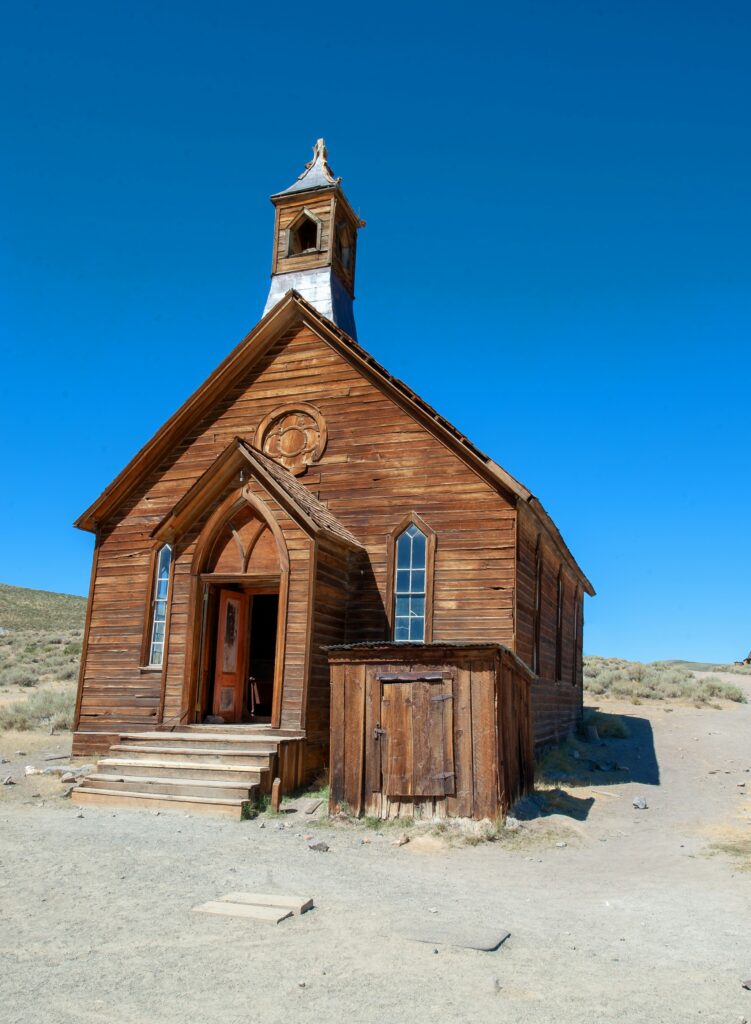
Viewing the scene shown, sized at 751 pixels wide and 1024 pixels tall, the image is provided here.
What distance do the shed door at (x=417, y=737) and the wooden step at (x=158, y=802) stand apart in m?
2.00

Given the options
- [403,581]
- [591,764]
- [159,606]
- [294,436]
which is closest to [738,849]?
[403,581]

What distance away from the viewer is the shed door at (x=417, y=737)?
1045 cm

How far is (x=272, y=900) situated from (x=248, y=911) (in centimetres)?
32

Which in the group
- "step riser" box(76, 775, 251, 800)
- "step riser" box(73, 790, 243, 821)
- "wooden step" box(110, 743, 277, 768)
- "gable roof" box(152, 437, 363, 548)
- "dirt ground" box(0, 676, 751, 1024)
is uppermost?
"gable roof" box(152, 437, 363, 548)

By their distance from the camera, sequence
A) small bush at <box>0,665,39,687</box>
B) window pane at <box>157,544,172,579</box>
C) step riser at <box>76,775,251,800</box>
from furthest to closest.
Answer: small bush at <box>0,665,39,687</box>
window pane at <box>157,544,172,579</box>
step riser at <box>76,775,251,800</box>

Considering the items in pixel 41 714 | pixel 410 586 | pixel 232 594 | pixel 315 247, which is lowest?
pixel 41 714

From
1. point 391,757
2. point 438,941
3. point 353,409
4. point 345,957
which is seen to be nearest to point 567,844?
point 391,757

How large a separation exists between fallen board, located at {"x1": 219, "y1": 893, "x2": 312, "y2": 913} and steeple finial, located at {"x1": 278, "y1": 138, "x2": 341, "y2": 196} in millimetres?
15504

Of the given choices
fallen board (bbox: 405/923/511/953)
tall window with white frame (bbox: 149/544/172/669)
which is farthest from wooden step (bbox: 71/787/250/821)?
fallen board (bbox: 405/923/511/953)

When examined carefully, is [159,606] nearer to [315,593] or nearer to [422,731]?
[315,593]

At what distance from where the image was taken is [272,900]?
270 inches

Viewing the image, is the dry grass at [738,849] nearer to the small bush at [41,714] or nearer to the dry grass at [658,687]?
the small bush at [41,714]

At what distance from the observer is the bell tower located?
1862cm

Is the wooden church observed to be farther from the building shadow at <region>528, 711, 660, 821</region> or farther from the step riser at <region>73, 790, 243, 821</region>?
the building shadow at <region>528, 711, 660, 821</region>
